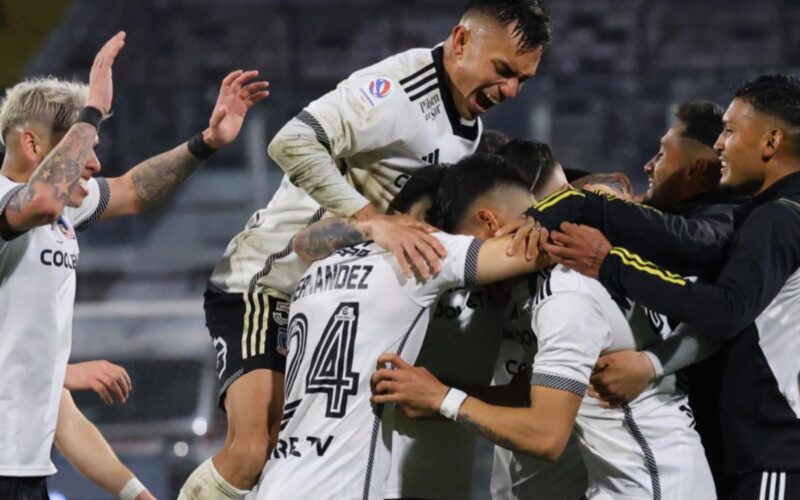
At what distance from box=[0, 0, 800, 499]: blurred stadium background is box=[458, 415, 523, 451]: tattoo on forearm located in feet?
19.9

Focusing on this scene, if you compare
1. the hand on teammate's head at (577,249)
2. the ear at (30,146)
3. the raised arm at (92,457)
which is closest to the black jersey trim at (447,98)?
the hand on teammate's head at (577,249)

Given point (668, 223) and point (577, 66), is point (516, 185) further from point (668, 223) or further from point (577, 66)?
point (577, 66)

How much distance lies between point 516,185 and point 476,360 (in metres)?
0.64

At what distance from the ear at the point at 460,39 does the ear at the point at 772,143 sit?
966mm

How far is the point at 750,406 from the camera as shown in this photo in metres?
3.10

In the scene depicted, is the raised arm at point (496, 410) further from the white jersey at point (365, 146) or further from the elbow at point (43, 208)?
the elbow at point (43, 208)

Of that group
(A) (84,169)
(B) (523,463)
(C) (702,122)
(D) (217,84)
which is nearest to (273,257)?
(A) (84,169)

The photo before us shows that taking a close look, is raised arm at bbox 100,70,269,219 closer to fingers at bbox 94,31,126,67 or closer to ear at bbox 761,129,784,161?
fingers at bbox 94,31,126,67

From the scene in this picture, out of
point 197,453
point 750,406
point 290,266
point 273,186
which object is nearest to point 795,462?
point 750,406

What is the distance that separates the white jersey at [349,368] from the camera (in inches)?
117

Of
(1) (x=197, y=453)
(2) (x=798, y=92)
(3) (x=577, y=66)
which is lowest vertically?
(1) (x=197, y=453)

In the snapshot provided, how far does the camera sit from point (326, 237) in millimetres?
3414

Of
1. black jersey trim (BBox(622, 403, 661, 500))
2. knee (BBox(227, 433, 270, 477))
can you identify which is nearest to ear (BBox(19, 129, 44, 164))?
knee (BBox(227, 433, 270, 477))

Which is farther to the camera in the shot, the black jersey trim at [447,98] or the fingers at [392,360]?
the black jersey trim at [447,98]
